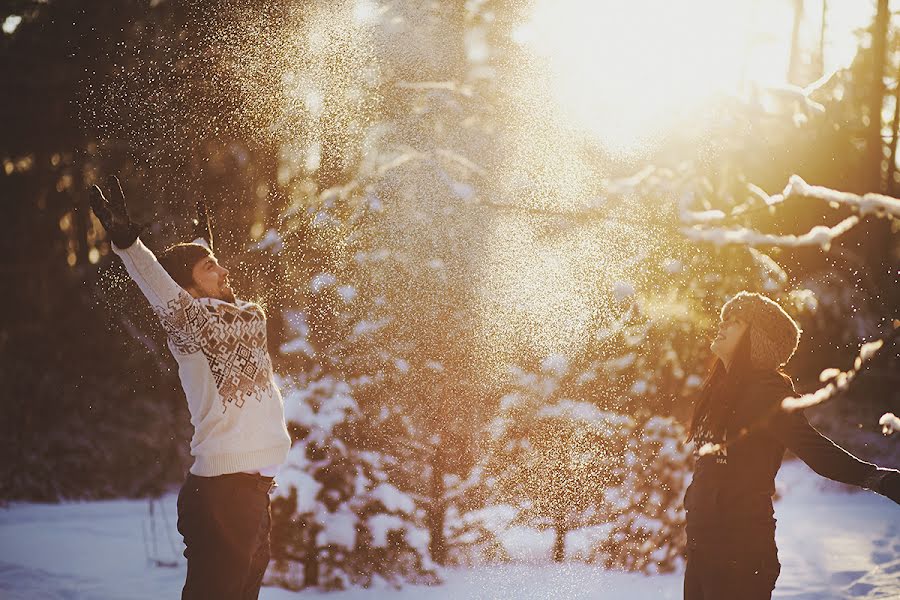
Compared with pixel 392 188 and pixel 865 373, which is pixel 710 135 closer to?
pixel 392 188

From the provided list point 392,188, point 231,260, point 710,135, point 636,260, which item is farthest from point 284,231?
point 710,135

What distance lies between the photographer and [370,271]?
4281 mm

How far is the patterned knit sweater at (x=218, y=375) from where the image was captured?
2.52m

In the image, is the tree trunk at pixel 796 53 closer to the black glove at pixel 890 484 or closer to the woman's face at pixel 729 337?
the woman's face at pixel 729 337

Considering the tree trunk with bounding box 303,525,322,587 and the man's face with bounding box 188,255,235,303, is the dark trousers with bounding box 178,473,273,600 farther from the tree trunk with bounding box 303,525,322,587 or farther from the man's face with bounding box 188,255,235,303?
the tree trunk with bounding box 303,525,322,587

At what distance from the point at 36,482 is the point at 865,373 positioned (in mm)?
5502

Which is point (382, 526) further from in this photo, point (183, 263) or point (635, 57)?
point (635, 57)

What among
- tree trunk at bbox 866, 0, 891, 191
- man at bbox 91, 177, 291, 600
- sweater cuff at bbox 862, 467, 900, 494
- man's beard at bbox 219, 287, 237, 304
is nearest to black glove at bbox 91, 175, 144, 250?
man at bbox 91, 177, 291, 600

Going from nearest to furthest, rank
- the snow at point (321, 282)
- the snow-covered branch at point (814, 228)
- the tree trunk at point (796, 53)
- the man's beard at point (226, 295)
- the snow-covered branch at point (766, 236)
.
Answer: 1. the man's beard at point (226, 295)
2. the snow-covered branch at point (814, 228)
3. the snow-covered branch at point (766, 236)
4. the snow at point (321, 282)
5. the tree trunk at point (796, 53)

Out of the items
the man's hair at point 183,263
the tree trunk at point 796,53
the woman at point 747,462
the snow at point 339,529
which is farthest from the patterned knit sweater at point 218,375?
the tree trunk at point 796,53

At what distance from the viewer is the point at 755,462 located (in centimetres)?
257

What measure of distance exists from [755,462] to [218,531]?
5.21 ft

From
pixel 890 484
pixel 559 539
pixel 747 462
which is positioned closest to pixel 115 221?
pixel 747 462

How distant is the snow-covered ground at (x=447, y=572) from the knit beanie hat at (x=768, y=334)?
218cm
